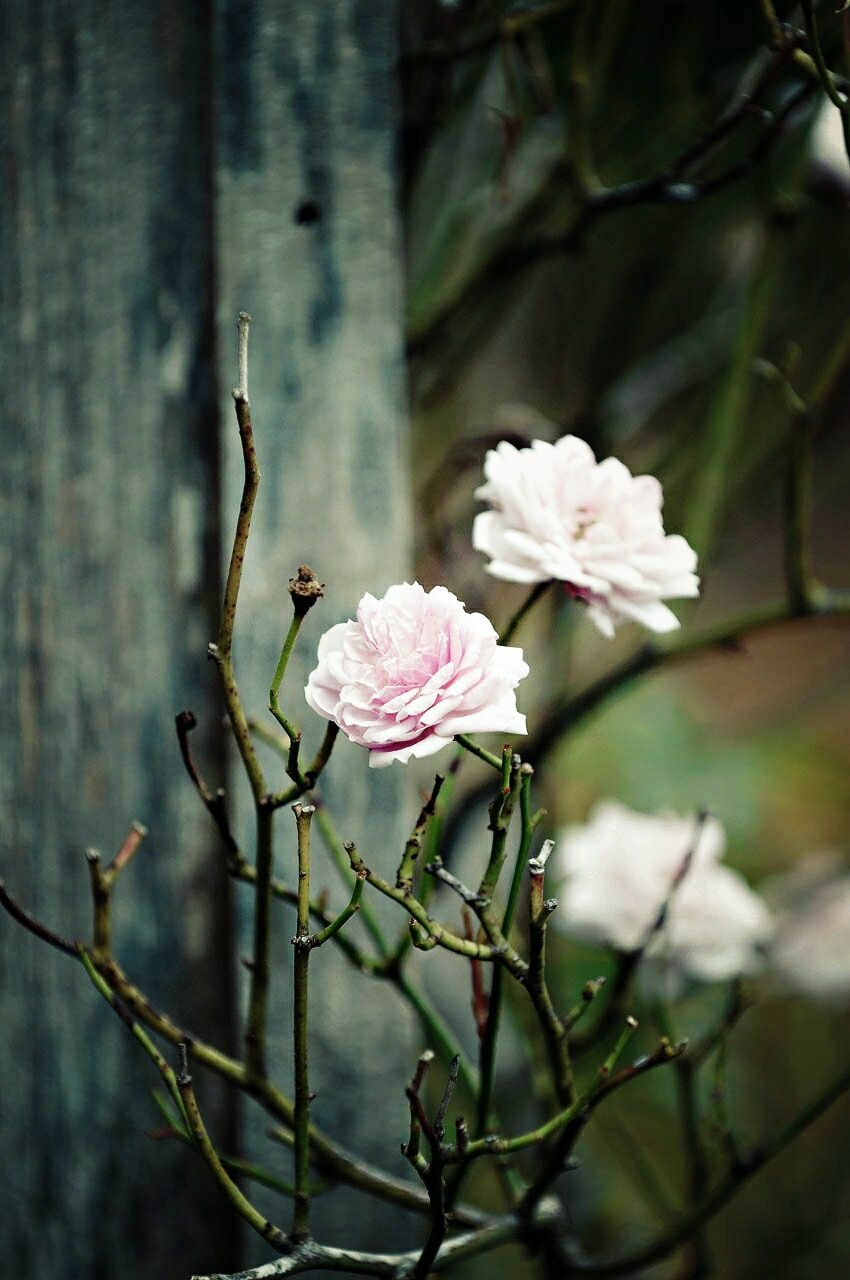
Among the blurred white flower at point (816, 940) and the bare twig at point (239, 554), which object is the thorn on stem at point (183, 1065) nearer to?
the bare twig at point (239, 554)

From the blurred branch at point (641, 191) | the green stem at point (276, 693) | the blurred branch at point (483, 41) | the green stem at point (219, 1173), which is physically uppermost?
the blurred branch at point (483, 41)

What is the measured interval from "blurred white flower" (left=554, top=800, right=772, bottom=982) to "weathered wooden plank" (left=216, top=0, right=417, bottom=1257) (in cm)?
14

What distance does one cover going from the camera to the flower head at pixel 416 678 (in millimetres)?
300

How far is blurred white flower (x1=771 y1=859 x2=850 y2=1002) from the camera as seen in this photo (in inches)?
32.6

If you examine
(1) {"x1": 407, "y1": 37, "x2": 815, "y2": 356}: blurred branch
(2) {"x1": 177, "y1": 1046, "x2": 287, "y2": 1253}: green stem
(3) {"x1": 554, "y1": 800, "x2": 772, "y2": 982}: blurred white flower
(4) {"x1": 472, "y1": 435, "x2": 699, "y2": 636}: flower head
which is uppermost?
(1) {"x1": 407, "y1": 37, "x2": 815, "y2": 356}: blurred branch

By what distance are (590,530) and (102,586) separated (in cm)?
33

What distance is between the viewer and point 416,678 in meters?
0.31

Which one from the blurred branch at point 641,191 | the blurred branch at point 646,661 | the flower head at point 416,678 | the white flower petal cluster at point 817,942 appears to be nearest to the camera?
the flower head at point 416,678

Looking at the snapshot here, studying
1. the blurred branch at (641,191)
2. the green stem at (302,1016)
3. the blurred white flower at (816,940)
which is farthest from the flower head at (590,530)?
the blurred white flower at (816,940)

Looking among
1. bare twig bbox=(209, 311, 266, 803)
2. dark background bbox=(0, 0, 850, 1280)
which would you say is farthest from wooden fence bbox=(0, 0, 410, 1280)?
bare twig bbox=(209, 311, 266, 803)

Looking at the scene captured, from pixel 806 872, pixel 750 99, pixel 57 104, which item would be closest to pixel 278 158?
pixel 57 104

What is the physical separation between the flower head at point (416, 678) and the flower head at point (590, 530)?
0.20 ft

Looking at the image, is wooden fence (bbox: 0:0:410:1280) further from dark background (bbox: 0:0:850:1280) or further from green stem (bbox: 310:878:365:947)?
green stem (bbox: 310:878:365:947)

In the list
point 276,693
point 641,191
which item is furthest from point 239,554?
point 641,191
